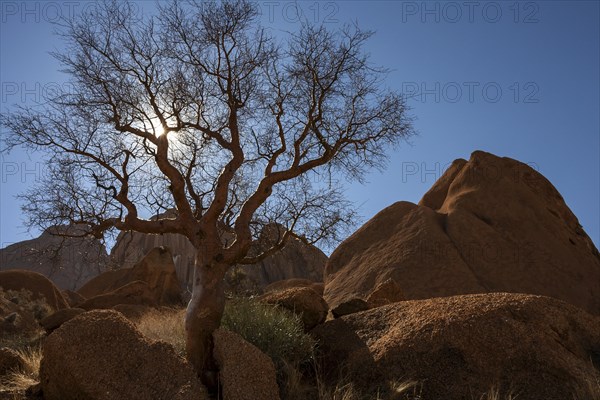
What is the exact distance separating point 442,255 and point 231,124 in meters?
9.37

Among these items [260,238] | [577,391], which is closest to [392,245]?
[260,238]

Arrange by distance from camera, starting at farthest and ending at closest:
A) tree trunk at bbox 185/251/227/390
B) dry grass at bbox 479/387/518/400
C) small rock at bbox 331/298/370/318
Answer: small rock at bbox 331/298/370/318
tree trunk at bbox 185/251/227/390
dry grass at bbox 479/387/518/400

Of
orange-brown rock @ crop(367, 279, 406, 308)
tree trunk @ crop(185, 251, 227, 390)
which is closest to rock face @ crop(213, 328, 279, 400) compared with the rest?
tree trunk @ crop(185, 251, 227, 390)

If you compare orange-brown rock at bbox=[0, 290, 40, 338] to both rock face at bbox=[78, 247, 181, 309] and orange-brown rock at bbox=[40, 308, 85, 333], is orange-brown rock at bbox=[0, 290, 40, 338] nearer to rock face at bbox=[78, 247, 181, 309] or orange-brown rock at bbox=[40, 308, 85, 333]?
rock face at bbox=[78, 247, 181, 309]

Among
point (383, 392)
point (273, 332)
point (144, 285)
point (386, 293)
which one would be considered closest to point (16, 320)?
point (144, 285)

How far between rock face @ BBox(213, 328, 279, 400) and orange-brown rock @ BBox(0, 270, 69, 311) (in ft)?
61.6

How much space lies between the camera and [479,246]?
18391 millimetres

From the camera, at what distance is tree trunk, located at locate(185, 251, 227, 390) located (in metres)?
8.84

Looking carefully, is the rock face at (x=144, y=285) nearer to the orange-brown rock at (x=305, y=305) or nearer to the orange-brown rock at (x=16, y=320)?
the orange-brown rock at (x=16, y=320)

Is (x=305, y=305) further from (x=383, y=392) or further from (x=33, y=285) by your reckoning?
(x=33, y=285)

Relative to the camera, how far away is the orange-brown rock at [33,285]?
24.9 meters

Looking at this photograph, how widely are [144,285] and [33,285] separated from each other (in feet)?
15.3

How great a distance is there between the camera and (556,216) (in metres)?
20.1

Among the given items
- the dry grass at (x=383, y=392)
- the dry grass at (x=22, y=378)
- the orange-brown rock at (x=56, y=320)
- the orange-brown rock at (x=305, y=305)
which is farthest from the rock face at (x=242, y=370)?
the orange-brown rock at (x=56, y=320)
